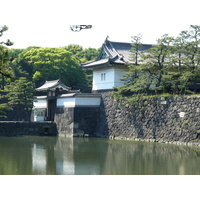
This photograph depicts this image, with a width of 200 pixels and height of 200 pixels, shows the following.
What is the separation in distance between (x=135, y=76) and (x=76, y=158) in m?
9.61

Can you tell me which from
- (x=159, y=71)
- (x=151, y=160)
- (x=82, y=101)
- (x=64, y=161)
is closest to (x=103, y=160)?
(x=64, y=161)

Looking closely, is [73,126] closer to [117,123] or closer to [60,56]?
[117,123]

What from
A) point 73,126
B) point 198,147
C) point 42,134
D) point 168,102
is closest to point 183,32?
point 168,102

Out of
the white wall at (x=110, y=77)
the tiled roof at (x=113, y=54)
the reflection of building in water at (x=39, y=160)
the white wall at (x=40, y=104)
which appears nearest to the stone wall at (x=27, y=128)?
the white wall at (x=40, y=104)

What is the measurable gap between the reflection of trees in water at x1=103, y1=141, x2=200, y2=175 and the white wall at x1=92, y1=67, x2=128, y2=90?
21.2 ft

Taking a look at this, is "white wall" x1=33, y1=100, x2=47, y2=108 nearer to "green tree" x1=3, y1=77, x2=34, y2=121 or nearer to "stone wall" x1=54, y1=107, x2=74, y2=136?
"green tree" x1=3, y1=77, x2=34, y2=121

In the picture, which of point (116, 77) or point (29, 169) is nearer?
point (29, 169)

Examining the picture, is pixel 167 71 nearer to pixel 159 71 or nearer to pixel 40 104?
pixel 159 71

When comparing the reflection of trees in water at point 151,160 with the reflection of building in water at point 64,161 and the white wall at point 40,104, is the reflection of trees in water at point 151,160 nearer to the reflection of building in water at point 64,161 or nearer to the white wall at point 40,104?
the reflection of building in water at point 64,161

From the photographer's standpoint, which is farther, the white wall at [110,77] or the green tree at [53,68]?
the green tree at [53,68]

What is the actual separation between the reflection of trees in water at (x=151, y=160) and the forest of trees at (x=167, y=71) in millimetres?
3870

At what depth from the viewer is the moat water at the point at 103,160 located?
10828 mm

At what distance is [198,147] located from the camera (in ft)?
52.3

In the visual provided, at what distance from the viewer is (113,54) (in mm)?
23734
